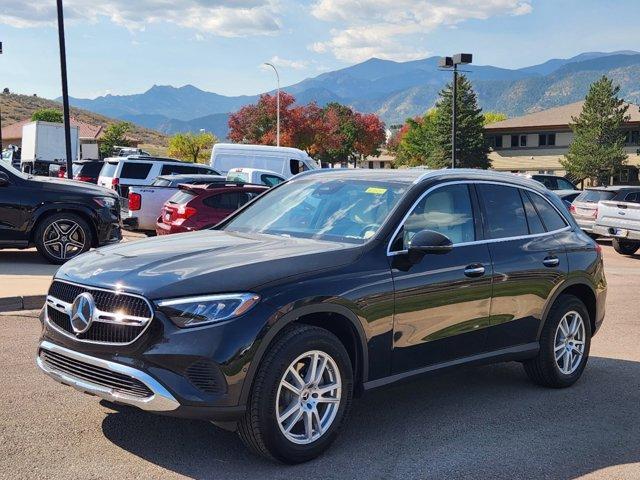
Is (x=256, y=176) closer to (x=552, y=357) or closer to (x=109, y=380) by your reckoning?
(x=552, y=357)

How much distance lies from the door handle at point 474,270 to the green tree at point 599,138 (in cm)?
5541

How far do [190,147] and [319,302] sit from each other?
70.5 metres

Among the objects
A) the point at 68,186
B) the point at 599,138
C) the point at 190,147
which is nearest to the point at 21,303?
the point at 68,186

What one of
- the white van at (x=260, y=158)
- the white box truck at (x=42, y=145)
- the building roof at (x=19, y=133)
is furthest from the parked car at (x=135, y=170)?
the building roof at (x=19, y=133)

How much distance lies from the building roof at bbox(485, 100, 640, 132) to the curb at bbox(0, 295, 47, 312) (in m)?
60.0

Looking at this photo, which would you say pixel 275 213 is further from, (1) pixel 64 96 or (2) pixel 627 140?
(2) pixel 627 140

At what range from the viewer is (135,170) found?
20.7 metres

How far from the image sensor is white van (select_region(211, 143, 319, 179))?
81.6 feet

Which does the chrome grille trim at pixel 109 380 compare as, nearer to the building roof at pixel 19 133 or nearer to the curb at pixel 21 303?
the curb at pixel 21 303

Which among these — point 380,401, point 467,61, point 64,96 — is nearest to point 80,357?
point 380,401

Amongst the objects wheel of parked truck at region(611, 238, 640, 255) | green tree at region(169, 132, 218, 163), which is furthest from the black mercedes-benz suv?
green tree at region(169, 132, 218, 163)

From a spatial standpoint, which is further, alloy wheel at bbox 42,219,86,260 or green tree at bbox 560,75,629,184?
green tree at bbox 560,75,629,184

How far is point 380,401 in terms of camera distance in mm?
5648

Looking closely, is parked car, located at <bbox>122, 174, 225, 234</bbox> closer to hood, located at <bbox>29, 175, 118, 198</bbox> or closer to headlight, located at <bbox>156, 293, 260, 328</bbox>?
hood, located at <bbox>29, 175, 118, 198</bbox>
